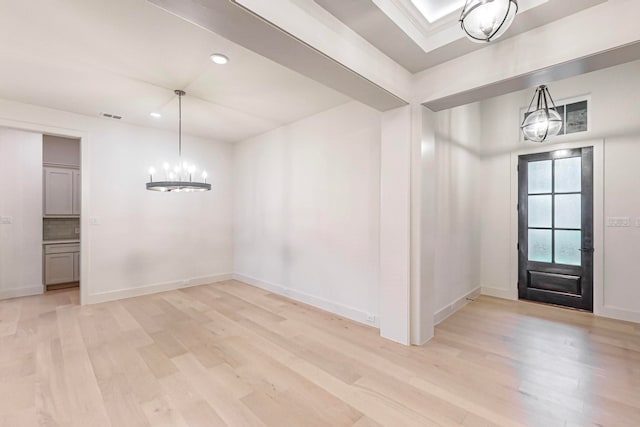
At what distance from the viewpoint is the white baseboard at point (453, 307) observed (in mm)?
3601

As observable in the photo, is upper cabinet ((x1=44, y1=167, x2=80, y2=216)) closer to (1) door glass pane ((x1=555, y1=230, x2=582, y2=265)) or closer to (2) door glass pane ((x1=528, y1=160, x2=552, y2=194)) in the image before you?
(2) door glass pane ((x1=528, y1=160, x2=552, y2=194))

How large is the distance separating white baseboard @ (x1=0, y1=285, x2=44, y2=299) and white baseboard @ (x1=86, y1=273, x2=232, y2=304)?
4.78 feet

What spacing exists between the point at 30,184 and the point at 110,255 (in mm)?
1993

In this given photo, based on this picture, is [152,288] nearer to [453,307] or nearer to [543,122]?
[453,307]

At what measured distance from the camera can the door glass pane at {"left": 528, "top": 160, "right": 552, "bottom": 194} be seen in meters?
4.32

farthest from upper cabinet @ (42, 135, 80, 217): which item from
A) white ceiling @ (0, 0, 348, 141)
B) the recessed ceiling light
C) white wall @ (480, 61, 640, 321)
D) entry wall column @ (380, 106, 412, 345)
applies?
white wall @ (480, 61, 640, 321)

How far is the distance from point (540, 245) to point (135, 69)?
585 cm

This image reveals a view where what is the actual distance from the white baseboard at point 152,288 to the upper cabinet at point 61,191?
228cm

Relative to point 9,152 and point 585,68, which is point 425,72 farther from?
point 9,152

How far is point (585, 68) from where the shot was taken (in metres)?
2.17

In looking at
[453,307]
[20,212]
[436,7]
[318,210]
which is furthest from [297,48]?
[20,212]

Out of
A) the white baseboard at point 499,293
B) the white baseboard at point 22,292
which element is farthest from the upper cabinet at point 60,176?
the white baseboard at point 499,293

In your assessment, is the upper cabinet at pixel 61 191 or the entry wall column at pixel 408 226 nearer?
the entry wall column at pixel 408 226

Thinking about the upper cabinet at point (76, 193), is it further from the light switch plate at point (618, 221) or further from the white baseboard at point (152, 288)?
the light switch plate at point (618, 221)
